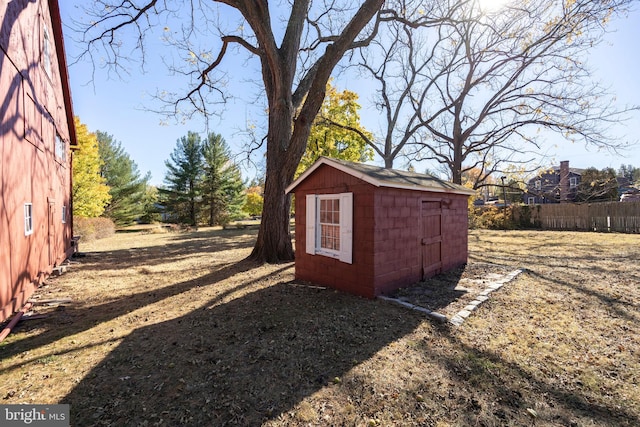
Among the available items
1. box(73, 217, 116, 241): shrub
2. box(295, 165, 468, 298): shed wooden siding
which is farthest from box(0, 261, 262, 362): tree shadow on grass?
box(73, 217, 116, 241): shrub

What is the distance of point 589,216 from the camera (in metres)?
17.6

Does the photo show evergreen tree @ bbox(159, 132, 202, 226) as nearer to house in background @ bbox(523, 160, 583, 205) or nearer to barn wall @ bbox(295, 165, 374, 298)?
barn wall @ bbox(295, 165, 374, 298)

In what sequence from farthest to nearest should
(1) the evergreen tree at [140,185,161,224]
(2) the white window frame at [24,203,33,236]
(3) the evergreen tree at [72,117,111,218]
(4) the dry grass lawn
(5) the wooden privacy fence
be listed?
(1) the evergreen tree at [140,185,161,224]
(3) the evergreen tree at [72,117,111,218]
(5) the wooden privacy fence
(2) the white window frame at [24,203,33,236]
(4) the dry grass lawn

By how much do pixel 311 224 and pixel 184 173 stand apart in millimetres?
26495

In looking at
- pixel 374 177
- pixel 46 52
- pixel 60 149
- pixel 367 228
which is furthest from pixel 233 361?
pixel 60 149

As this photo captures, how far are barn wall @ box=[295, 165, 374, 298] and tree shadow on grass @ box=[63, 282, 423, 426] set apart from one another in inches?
22.0

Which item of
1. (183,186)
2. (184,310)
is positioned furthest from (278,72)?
(183,186)

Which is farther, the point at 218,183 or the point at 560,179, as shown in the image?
the point at 218,183

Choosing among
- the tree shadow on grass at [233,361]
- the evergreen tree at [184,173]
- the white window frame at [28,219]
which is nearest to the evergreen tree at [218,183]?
the evergreen tree at [184,173]

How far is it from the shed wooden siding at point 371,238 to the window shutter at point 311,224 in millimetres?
166

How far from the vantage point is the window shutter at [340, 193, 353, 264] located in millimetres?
5489

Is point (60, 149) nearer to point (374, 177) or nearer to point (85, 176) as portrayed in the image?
point (85, 176)

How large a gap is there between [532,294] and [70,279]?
38.0 feet

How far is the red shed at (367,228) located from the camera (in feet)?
17.3
